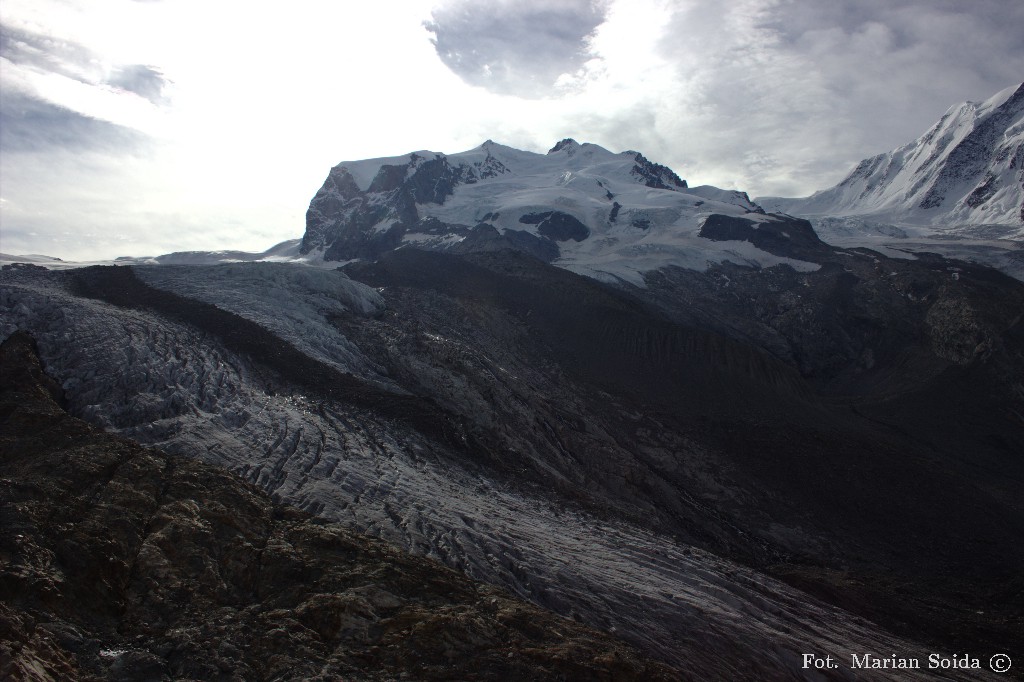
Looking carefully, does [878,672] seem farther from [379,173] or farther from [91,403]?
[379,173]

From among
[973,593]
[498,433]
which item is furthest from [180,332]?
[973,593]

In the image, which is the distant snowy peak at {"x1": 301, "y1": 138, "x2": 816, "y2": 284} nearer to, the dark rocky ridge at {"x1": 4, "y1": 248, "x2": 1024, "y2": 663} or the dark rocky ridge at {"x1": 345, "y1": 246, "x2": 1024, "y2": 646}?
the dark rocky ridge at {"x1": 345, "y1": 246, "x2": 1024, "y2": 646}

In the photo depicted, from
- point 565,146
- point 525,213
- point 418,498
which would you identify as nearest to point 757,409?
point 418,498

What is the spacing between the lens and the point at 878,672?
52.0ft

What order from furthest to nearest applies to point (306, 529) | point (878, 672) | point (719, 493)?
1. point (719, 493)
2. point (878, 672)
3. point (306, 529)

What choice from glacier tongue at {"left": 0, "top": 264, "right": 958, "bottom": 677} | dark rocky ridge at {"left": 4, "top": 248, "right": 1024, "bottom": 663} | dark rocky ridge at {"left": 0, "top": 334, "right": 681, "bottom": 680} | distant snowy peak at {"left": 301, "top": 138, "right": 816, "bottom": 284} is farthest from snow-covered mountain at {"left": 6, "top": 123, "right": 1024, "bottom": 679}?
distant snowy peak at {"left": 301, "top": 138, "right": 816, "bottom": 284}

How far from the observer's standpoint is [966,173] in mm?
171250

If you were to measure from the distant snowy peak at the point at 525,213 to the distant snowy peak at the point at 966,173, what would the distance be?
54206 mm

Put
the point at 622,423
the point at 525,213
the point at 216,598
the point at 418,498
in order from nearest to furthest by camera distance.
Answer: the point at 216,598
the point at 418,498
the point at 622,423
the point at 525,213

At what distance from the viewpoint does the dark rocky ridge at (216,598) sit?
9.45m

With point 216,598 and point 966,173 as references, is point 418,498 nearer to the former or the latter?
point 216,598

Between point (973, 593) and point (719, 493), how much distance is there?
11.5 metres

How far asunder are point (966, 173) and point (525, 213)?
428 ft

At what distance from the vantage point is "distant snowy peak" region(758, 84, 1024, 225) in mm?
153500
